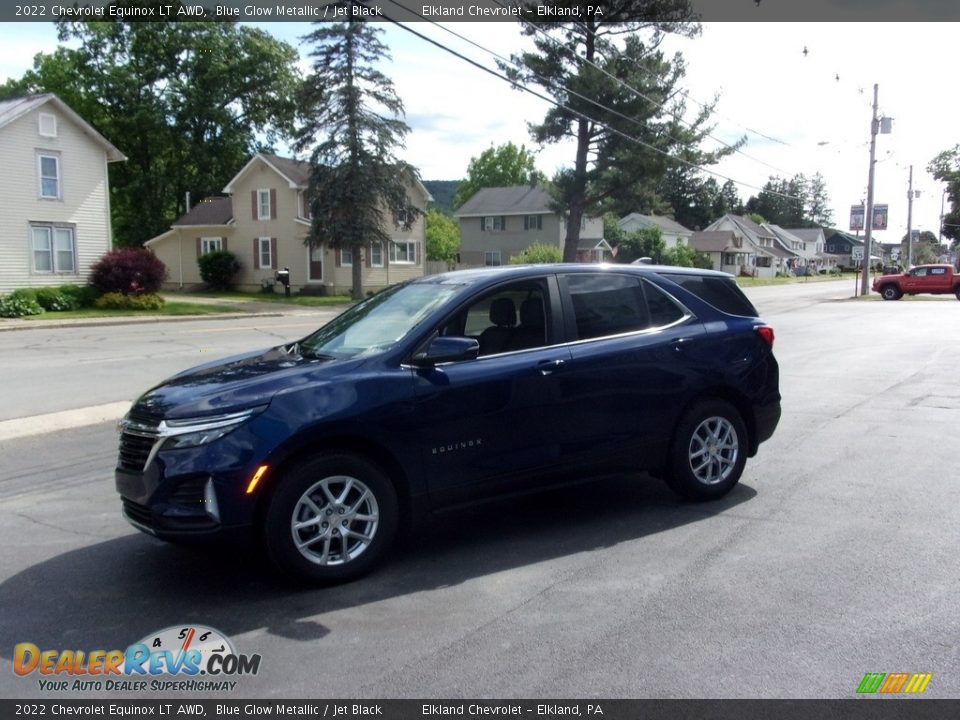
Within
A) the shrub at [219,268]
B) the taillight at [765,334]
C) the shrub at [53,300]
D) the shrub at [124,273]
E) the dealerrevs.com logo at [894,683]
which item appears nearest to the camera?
the dealerrevs.com logo at [894,683]

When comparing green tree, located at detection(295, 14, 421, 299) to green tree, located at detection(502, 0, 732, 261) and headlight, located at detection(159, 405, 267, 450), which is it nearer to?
green tree, located at detection(502, 0, 732, 261)

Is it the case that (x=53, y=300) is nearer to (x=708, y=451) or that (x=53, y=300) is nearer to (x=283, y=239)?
(x=283, y=239)

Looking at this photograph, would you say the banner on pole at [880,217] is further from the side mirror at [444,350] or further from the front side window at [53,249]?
the side mirror at [444,350]

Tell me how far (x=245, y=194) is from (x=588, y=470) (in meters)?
44.1

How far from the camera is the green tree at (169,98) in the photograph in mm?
55531

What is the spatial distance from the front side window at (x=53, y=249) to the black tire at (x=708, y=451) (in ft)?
101

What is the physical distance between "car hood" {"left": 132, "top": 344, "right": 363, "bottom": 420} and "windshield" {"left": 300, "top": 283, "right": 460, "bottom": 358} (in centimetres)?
26

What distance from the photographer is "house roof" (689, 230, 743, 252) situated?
3521 inches

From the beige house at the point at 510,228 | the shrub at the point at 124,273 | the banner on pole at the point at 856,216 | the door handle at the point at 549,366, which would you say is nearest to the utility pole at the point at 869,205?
the banner on pole at the point at 856,216

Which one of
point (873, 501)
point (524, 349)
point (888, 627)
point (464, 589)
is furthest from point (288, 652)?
point (873, 501)

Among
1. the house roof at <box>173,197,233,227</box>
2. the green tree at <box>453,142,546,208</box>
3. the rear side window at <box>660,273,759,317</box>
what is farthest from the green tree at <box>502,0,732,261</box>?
the green tree at <box>453,142,546,208</box>

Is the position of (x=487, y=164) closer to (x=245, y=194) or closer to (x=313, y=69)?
(x=245, y=194)
